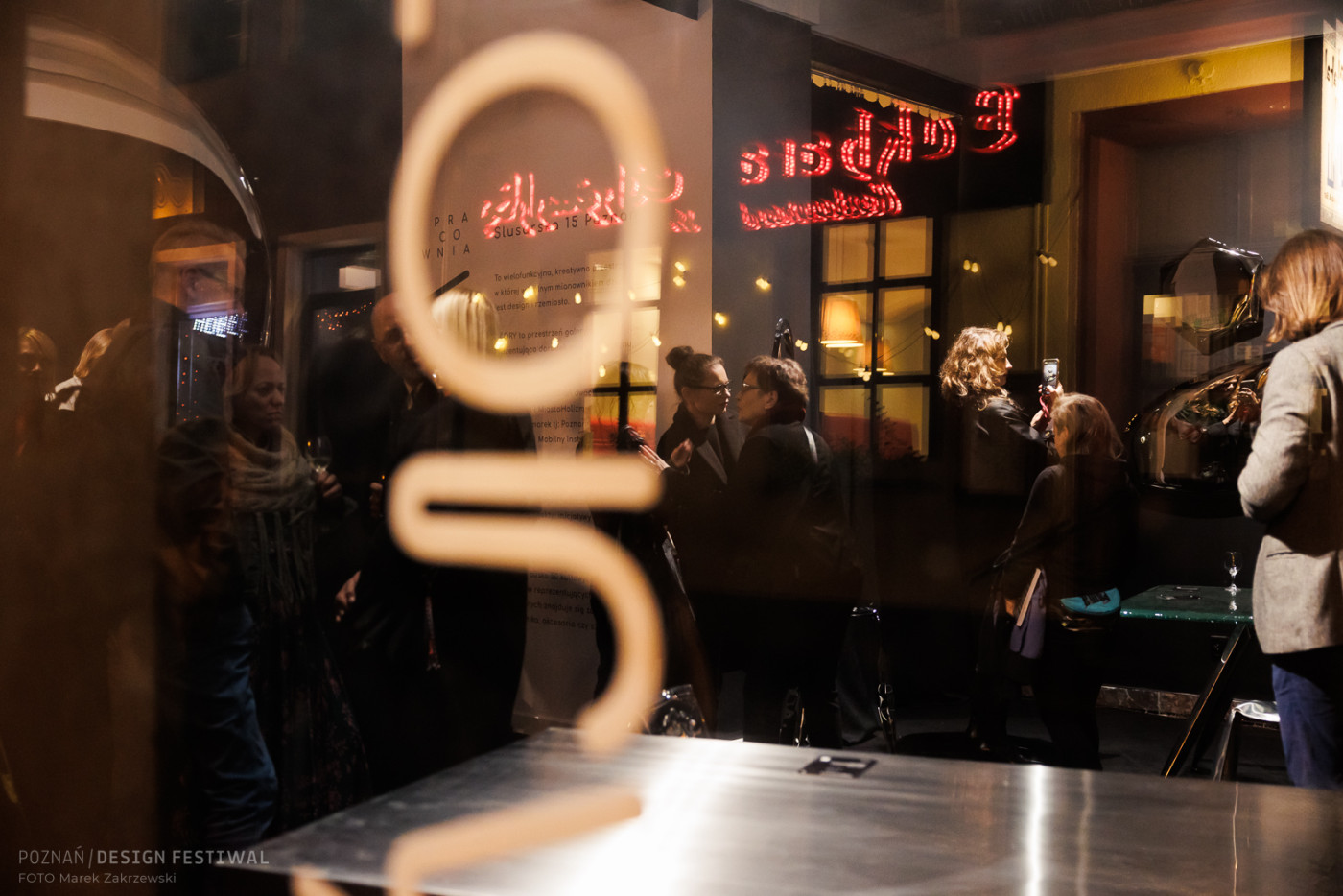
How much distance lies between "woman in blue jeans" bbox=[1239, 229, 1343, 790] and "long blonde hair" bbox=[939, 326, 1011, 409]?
545 mm

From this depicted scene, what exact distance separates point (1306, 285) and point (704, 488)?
1.56 meters

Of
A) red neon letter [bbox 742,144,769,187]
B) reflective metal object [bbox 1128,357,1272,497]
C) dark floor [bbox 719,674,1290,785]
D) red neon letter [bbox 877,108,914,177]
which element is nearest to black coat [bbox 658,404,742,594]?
dark floor [bbox 719,674,1290,785]

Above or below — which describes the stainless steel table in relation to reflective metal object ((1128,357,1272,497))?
below

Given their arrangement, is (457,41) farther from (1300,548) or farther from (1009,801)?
(1009,801)

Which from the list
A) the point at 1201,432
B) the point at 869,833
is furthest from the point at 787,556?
the point at 869,833

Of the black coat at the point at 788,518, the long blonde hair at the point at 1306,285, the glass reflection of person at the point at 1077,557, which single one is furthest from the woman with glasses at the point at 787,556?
the long blonde hair at the point at 1306,285

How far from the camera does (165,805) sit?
68.1 inches

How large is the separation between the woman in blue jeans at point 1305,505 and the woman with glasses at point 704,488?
133 cm

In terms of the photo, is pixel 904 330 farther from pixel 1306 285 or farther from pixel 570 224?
pixel 570 224

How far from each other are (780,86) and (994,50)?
61cm

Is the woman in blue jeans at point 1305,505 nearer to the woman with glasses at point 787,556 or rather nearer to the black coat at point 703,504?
the woman with glasses at point 787,556

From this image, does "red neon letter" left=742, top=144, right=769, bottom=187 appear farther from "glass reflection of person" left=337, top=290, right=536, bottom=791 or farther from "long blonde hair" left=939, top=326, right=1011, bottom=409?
"glass reflection of person" left=337, top=290, right=536, bottom=791

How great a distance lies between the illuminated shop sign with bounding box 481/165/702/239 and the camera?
2975mm

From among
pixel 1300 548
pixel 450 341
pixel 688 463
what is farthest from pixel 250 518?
pixel 1300 548
